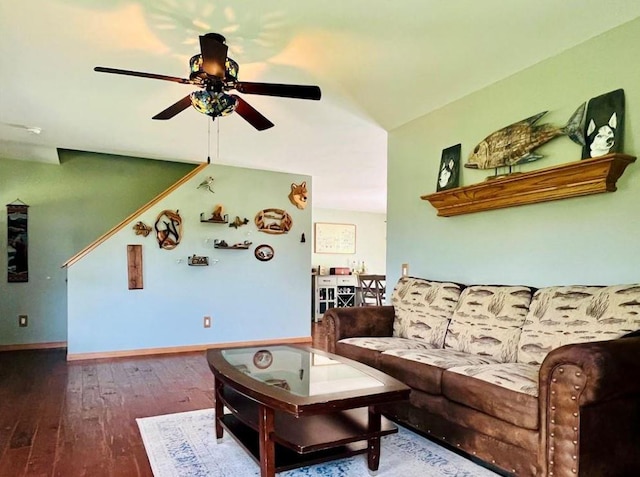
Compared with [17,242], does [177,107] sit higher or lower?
higher

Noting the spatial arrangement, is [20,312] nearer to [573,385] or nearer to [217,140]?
[217,140]

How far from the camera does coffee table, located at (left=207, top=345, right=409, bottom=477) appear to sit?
1785 mm

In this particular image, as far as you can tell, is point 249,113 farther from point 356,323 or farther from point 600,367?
point 600,367

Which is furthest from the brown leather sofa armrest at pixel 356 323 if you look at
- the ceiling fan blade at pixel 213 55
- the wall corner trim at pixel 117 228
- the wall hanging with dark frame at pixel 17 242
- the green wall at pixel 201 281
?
the wall hanging with dark frame at pixel 17 242

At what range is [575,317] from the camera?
2180 mm

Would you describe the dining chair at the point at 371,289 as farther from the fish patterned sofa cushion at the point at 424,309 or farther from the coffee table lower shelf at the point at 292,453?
the coffee table lower shelf at the point at 292,453

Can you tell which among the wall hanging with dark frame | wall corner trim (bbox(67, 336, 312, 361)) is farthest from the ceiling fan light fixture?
the wall hanging with dark frame

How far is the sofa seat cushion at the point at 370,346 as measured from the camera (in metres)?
2.80

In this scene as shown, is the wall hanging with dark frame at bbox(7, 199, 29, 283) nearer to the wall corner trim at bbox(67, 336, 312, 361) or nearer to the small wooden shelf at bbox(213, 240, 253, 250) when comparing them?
the wall corner trim at bbox(67, 336, 312, 361)

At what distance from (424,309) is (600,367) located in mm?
1557

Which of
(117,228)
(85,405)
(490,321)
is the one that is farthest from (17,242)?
(490,321)

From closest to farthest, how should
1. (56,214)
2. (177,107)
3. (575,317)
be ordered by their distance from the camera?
1. (575,317)
2. (177,107)
3. (56,214)

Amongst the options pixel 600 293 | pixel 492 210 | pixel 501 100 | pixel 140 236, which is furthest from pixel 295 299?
pixel 600 293

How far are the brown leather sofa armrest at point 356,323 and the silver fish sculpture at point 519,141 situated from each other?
Result: 1.33 meters
